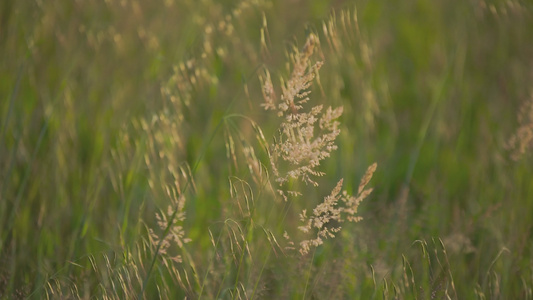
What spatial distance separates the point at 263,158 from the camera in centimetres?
201

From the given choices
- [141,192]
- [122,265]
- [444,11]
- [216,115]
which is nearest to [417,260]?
[122,265]

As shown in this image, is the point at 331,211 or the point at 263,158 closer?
the point at 331,211

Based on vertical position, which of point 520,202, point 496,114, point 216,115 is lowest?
point 520,202

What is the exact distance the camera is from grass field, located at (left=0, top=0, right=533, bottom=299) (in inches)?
57.4

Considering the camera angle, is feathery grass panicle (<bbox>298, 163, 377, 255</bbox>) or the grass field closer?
feathery grass panicle (<bbox>298, 163, 377, 255</bbox>)

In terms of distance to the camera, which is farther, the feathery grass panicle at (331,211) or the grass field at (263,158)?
the grass field at (263,158)

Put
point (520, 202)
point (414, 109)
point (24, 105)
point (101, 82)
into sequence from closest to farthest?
point (520, 202) < point (24, 105) < point (101, 82) < point (414, 109)

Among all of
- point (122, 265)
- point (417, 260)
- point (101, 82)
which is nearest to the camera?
point (122, 265)

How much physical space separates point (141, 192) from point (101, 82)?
0.58 m

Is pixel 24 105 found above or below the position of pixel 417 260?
above

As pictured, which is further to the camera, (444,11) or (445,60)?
(444,11)

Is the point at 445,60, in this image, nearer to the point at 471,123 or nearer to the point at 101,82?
the point at 471,123

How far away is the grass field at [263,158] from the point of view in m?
1.46

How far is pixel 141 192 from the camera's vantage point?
215 cm
